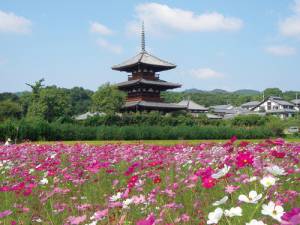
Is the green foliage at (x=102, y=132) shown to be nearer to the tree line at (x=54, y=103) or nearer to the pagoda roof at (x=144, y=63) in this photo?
the tree line at (x=54, y=103)

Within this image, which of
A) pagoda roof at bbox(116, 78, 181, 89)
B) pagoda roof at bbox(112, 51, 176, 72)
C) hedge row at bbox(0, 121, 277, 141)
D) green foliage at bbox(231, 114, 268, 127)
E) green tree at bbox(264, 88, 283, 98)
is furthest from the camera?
green tree at bbox(264, 88, 283, 98)

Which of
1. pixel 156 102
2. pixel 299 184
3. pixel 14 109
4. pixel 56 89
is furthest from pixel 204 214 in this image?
pixel 14 109

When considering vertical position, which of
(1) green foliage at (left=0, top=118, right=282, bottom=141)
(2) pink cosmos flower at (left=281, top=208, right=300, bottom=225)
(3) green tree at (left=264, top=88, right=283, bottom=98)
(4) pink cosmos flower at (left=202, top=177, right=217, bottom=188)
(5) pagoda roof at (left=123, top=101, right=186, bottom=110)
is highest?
(3) green tree at (left=264, top=88, right=283, bottom=98)

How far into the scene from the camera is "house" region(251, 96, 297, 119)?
89875 mm

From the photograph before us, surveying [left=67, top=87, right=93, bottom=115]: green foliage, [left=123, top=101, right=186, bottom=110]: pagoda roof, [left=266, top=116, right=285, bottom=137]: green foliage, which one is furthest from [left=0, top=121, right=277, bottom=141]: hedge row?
[left=67, top=87, right=93, bottom=115]: green foliage

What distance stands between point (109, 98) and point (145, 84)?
392 cm

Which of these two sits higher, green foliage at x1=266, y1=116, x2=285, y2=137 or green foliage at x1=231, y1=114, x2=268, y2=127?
green foliage at x1=231, y1=114, x2=268, y2=127

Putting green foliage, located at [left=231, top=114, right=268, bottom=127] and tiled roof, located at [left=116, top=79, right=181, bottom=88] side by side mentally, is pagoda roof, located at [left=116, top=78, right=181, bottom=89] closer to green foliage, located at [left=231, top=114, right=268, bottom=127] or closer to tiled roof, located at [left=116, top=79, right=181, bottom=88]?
tiled roof, located at [left=116, top=79, right=181, bottom=88]

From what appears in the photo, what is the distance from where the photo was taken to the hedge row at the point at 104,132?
25.3 meters

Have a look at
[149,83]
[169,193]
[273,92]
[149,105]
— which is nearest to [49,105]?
[149,83]

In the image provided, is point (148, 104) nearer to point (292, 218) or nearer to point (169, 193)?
point (169, 193)

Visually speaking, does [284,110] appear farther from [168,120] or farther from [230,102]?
[168,120]

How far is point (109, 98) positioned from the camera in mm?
39156

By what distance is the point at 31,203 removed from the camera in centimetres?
457
